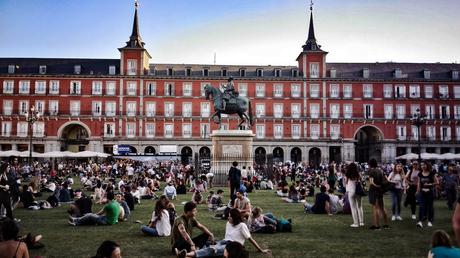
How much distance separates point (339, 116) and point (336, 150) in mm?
4481

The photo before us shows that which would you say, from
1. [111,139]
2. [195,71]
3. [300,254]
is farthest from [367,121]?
[300,254]

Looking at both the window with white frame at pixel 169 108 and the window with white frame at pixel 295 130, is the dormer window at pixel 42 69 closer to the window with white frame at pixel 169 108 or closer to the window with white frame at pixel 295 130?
the window with white frame at pixel 169 108

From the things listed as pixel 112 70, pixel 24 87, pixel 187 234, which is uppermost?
pixel 112 70

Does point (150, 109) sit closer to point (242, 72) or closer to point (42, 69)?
point (242, 72)

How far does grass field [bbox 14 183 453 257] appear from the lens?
25.8ft

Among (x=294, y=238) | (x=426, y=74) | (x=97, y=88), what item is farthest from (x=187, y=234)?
(x=426, y=74)

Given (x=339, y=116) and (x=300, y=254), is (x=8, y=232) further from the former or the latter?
(x=339, y=116)

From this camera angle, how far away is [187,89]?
184 feet

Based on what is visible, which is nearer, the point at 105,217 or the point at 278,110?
the point at 105,217

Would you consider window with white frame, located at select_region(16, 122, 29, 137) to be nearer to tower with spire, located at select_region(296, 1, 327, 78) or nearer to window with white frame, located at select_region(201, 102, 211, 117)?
window with white frame, located at select_region(201, 102, 211, 117)

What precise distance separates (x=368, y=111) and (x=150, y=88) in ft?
92.0

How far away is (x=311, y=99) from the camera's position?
5619 cm

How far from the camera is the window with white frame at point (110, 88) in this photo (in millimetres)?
54594

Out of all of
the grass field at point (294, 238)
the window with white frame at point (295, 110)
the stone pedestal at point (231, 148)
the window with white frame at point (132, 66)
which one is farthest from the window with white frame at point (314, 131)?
the grass field at point (294, 238)
